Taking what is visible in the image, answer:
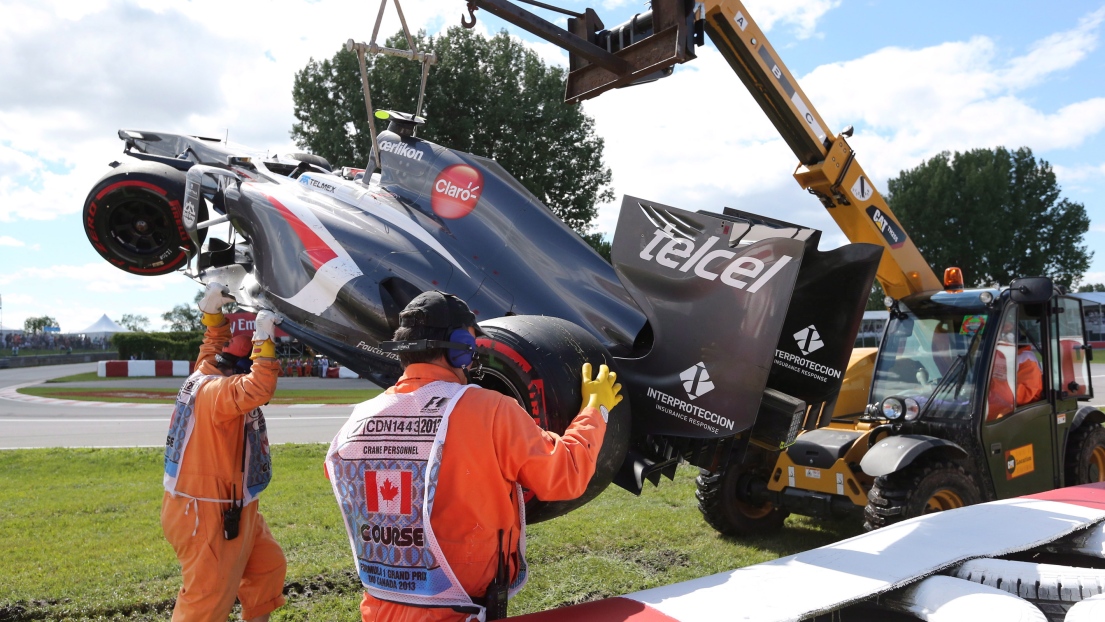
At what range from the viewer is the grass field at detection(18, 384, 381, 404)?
18453mm

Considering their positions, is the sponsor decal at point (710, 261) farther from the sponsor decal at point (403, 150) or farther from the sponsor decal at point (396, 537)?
the sponsor decal at point (403, 150)

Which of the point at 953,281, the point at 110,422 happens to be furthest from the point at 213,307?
the point at 110,422

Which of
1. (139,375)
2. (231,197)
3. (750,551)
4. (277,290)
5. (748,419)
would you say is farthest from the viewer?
(139,375)

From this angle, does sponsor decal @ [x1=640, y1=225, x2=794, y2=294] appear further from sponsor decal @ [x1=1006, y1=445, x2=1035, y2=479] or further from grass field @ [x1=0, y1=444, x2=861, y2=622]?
sponsor decal @ [x1=1006, y1=445, x2=1035, y2=479]

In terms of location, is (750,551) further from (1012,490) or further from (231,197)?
(231,197)

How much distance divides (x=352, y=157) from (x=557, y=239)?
2102 cm

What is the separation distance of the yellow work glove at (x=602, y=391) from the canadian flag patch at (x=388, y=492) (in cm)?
65

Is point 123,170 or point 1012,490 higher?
point 123,170

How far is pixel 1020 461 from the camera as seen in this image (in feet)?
18.2

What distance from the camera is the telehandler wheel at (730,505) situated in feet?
19.6

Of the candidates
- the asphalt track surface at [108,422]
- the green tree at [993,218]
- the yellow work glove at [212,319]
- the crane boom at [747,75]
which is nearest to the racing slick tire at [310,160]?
the yellow work glove at [212,319]

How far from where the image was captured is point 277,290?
15.7ft

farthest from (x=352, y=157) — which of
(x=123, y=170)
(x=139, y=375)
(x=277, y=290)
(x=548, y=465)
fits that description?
(x=548, y=465)

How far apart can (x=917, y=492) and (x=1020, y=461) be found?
1421 mm
